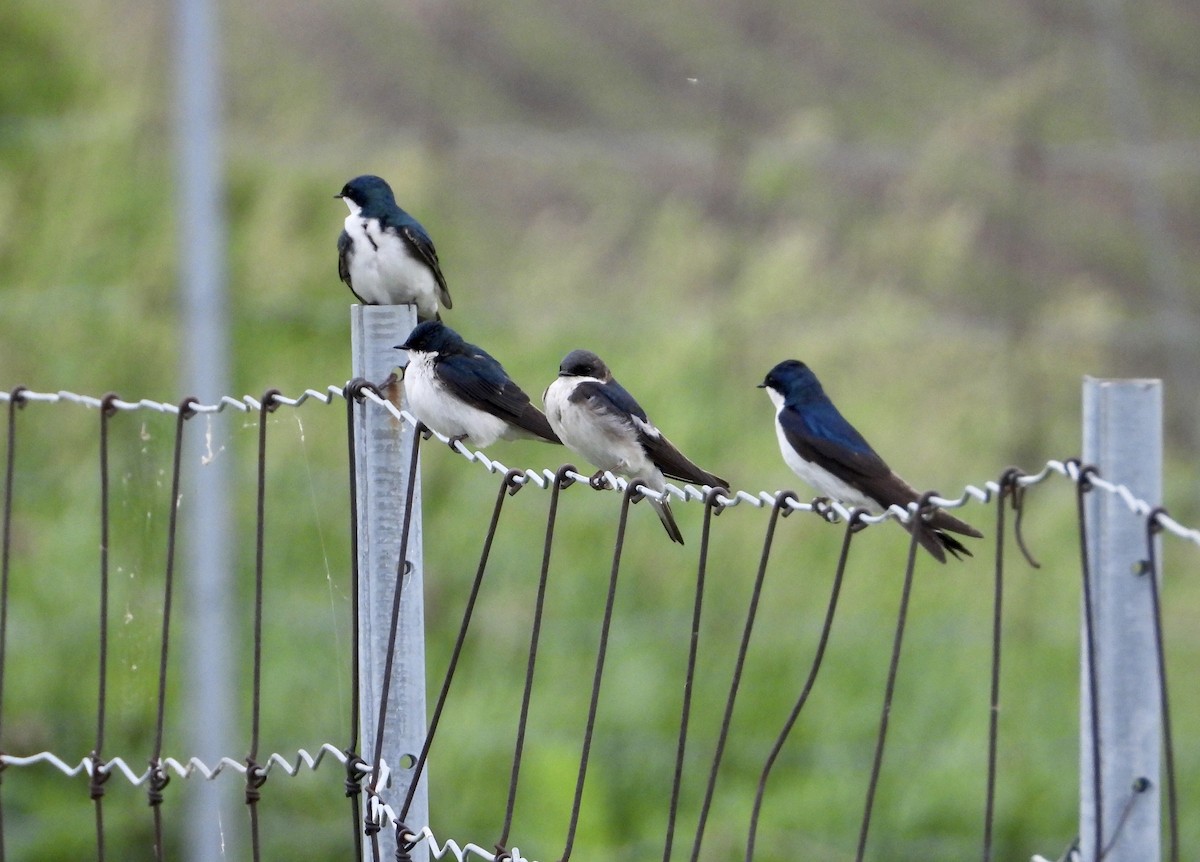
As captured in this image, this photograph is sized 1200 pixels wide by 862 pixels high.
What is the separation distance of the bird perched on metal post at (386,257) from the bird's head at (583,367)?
365 millimetres

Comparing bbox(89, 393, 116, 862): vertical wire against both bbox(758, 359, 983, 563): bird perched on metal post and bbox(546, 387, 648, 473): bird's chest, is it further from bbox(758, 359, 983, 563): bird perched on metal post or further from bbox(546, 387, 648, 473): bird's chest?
bbox(758, 359, 983, 563): bird perched on metal post

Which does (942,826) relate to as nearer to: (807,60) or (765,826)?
(765,826)

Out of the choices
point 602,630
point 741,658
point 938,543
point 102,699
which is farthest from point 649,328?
point 741,658

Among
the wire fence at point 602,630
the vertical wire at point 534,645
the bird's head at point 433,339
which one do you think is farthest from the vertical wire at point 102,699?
the vertical wire at point 534,645

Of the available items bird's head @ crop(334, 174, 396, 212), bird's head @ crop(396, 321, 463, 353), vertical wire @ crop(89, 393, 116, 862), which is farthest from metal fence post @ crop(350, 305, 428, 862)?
bird's head @ crop(334, 174, 396, 212)

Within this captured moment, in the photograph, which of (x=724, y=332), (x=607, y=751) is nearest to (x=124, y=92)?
(x=724, y=332)

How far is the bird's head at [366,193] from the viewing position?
12.8ft

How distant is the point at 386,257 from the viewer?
3.74 meters

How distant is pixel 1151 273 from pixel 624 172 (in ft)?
8.07

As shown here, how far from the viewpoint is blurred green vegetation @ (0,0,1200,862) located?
7039 millimetres

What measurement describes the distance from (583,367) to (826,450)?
65cm

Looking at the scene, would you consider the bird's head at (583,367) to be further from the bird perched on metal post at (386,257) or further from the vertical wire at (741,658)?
the vertical wire at (741,658)

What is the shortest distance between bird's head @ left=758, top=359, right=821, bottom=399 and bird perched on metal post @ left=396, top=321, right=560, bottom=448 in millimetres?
517

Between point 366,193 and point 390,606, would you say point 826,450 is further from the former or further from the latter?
point 366,193
